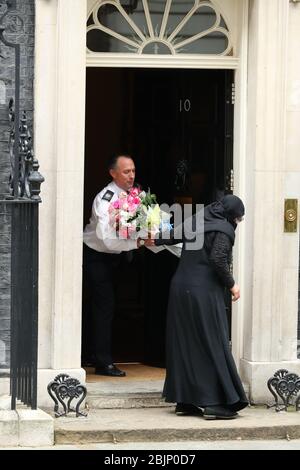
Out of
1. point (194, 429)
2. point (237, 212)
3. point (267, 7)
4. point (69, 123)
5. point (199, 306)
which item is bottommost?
point (194, 429)

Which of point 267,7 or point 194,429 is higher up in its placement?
point 267,7

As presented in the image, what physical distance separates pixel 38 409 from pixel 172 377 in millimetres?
1162

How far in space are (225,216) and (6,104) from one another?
6.29 ft

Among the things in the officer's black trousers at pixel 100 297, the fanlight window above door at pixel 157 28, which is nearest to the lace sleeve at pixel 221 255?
the officer's black trousers at pixel 100 297

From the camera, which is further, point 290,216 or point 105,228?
point 105,228

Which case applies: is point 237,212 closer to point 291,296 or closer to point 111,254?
point 291,296

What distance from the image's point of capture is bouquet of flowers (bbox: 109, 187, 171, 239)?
1098cm

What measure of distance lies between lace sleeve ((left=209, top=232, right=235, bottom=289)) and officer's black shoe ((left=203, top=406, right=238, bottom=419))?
95 cm

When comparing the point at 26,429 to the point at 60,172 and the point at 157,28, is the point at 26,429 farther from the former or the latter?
the point at 157,28

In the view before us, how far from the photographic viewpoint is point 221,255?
1006 centimetres

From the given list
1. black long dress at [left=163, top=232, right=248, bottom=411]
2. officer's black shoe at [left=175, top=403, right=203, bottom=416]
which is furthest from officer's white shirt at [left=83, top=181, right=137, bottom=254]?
officer's black shoe at [left=175, top=403, right=203, bottom=416]

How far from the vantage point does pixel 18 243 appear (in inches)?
376

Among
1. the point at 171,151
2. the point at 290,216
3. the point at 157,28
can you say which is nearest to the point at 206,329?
the point at 290,216

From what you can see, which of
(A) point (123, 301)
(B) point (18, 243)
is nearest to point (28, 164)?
(B) point (18, 243)
